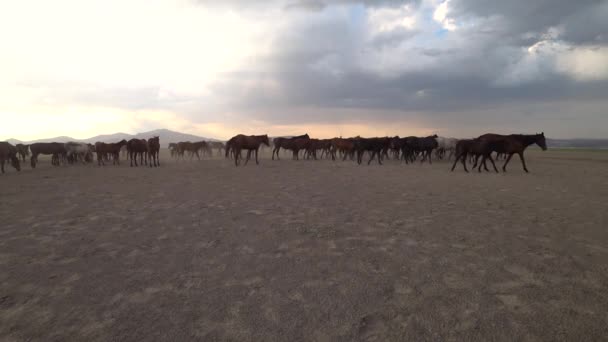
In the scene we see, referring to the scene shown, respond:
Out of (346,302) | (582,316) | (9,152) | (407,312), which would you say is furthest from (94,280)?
(9,152)

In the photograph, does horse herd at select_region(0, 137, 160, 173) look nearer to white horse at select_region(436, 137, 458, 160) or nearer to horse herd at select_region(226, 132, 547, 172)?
horse herd at select_region(226, 132, 547, 172)

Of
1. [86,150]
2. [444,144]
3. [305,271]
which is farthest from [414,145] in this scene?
[86,150]

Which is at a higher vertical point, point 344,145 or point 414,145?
point 344,145

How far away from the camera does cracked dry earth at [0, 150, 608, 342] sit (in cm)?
280

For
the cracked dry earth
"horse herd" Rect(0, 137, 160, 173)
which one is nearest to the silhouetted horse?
"horse herd" Rect(0, 137, 160, 173)

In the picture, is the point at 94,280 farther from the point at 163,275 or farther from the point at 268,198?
the point at 268,198

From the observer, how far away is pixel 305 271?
13.1ft

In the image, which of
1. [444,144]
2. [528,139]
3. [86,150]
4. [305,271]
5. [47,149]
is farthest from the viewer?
[444,144]

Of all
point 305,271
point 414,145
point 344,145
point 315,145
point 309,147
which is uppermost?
point 315,145

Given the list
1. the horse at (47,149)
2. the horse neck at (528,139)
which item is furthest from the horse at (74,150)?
the horse neck at (528,139)

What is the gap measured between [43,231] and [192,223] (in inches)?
120

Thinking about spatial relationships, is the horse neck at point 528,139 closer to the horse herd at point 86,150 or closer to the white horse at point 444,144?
the white horse at point 444,144

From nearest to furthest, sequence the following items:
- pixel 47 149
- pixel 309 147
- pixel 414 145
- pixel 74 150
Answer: pixel 47 149, pixel 414 145, pixel 74 150, pixel 309 147

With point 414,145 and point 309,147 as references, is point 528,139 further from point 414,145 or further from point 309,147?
point 309,147
